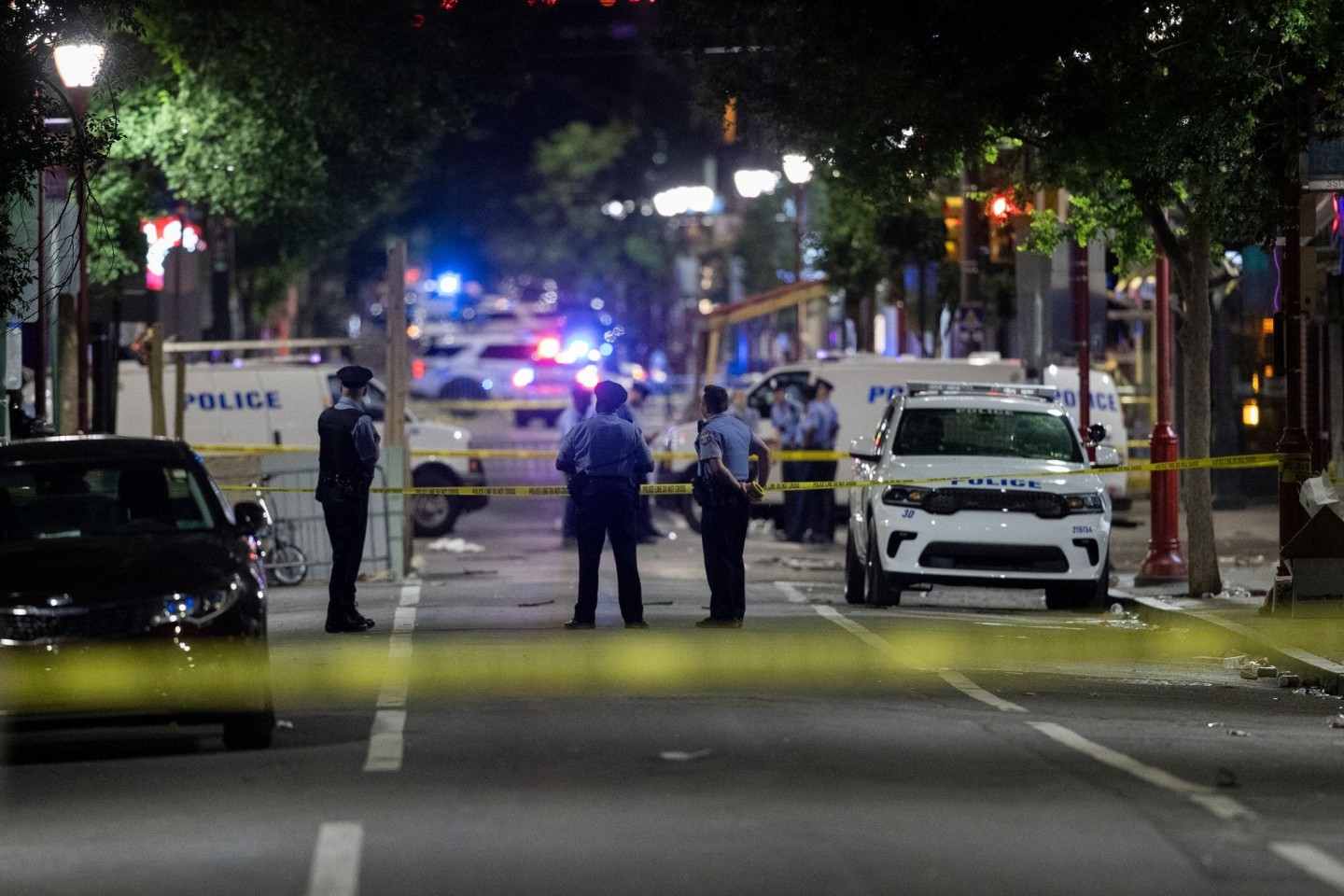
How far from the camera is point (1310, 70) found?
54.7ft

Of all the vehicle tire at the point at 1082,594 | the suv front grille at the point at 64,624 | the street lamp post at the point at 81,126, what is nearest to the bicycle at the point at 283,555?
the street lamp post at the point at 81,126

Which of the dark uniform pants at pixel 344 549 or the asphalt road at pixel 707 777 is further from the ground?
the dark uniform pants at pixel 344 549

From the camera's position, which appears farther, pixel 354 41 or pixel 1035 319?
pixel 354 41

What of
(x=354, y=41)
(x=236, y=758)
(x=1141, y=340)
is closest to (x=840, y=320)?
(x=1141, y=340)

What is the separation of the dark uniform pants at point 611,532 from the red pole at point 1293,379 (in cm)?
483

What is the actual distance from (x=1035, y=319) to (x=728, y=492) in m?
8.55

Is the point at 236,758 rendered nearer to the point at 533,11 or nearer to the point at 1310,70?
the point at 1310,70

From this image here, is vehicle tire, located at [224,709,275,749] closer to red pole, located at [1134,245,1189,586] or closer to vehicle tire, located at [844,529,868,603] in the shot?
vehicle tire, located at [844,529,868,603]

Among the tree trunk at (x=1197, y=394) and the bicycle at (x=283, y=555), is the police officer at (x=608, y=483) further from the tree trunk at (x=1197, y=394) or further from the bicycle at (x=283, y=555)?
the bicycle at (x=283, y=555)

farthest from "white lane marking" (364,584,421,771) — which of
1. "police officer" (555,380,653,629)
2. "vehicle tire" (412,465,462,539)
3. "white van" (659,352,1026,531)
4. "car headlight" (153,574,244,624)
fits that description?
"white van" (659,352,1026,531)

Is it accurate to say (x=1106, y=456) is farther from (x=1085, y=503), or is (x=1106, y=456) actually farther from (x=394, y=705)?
(x=394, y=705)

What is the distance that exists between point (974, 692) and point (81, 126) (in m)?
7.39

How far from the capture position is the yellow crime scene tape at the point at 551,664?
10.2m

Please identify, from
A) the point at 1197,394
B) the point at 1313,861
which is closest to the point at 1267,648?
the point at 1197,394
